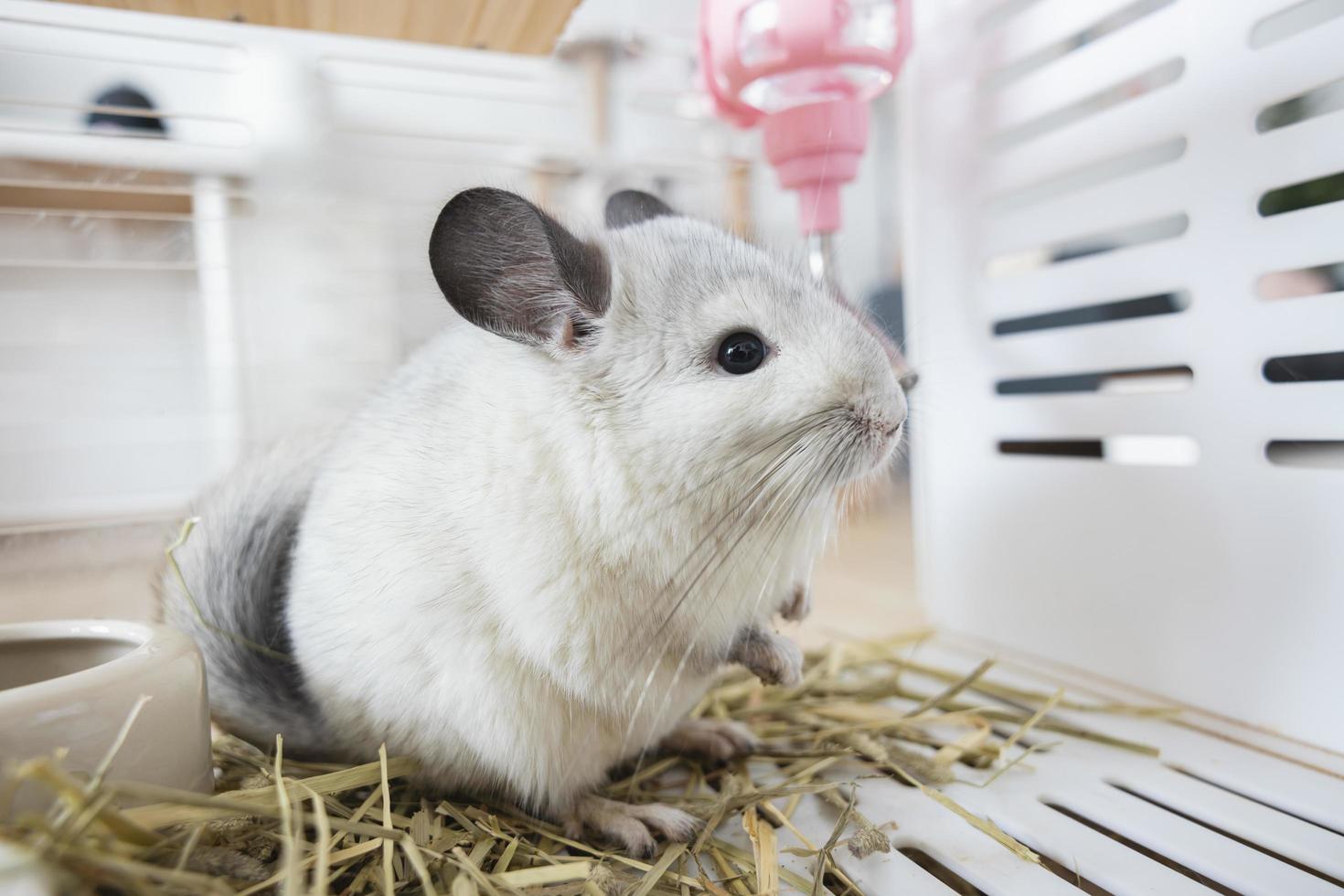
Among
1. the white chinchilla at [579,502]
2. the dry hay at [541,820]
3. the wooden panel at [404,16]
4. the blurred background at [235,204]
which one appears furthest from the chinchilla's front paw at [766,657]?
the wooden panel at [404,16]

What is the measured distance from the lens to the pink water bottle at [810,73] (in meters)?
1.13

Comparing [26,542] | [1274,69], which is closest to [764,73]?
[1274,69]

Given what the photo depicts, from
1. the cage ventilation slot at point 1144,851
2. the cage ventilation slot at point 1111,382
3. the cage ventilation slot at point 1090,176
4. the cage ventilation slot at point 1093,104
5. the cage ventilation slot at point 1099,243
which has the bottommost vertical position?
the cage ventilation slot at point 1144,851

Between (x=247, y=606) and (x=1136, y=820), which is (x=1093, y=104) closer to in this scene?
(x=1136, y=820)

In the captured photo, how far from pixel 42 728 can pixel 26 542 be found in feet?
2.39

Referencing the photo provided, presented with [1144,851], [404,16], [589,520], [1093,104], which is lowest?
[1144,851]

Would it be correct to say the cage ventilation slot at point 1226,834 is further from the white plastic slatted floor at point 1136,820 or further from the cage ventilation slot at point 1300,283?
the cage ventilation slot at point 1300,283

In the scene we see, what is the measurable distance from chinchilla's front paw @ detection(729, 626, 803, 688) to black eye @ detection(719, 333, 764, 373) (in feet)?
0.97

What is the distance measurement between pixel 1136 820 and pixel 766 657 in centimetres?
38

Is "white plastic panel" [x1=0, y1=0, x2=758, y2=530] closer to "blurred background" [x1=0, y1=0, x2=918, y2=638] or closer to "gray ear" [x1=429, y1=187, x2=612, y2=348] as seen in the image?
"blurred background" [x1=0, y1=0, x2=918, y2=638]

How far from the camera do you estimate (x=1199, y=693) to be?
108 centimetres

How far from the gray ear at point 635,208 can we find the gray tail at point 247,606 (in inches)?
21.0

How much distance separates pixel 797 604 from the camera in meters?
1.01

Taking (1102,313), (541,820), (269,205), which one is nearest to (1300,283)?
(1102,313)
